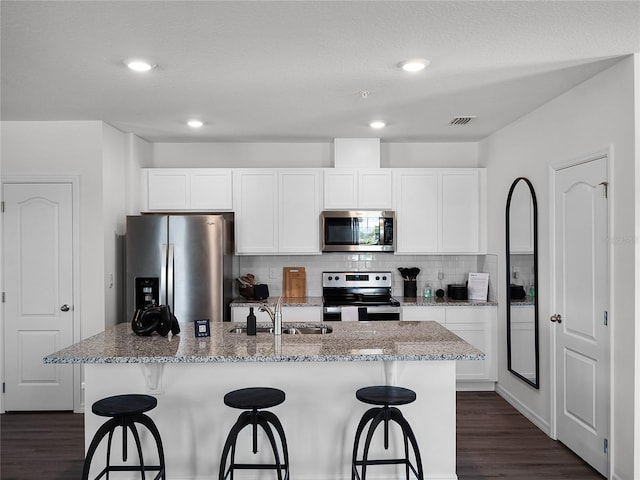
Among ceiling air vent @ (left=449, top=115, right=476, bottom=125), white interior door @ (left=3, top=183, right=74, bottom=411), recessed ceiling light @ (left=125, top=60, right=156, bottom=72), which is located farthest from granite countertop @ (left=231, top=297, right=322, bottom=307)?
recessed ceiling light @ (left=125, top=60, right=156, bottom=72)

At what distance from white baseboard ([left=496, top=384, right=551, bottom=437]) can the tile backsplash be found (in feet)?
4.15

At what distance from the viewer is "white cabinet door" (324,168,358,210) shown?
17.8 ft

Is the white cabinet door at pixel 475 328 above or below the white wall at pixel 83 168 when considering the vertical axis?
below

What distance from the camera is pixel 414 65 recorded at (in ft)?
10.4

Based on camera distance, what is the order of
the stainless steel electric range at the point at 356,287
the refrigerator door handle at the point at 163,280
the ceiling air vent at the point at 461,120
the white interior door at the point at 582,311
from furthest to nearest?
the stainless steel electric range at the point at 356,287 → the refrigerator door handle at the point at 163,280 → the ceiling air vent at the point at 461,120 → the white interior door at the point at 582,311

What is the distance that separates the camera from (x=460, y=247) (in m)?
5.48

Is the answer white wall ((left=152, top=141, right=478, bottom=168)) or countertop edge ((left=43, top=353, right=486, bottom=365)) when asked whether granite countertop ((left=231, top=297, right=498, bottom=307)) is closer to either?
white wall ((left=152, top=141, right=478, bottom=168))

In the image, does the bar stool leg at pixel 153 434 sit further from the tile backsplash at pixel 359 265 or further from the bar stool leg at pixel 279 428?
the tile backsplash at pixel 359 265

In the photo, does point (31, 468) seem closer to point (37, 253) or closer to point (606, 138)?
point (37, 253)

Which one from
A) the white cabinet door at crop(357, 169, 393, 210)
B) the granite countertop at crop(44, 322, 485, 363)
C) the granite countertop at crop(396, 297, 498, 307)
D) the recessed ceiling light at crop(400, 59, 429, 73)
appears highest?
the recessed ceiling light at crop(400, 59, 429, 73)

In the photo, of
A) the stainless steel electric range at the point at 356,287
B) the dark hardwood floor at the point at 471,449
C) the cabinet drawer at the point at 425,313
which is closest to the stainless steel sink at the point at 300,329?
the dark hardwood floor at the point at 471,449

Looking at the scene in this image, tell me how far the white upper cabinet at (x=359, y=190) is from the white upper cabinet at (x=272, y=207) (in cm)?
20

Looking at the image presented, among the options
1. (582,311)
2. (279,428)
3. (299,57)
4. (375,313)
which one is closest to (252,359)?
(279,428)

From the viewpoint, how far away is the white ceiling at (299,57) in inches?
96.6
